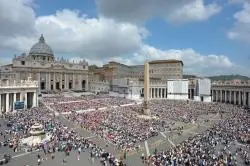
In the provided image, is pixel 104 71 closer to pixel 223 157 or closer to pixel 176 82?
pixel 176 82

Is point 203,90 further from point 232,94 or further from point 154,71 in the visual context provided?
point 154,71

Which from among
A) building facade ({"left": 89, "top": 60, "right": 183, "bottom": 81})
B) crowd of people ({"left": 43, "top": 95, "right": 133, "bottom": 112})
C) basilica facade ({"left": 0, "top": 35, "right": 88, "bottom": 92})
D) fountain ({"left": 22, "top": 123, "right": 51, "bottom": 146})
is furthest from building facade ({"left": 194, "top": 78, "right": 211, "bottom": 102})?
fountain ({"left": 22, "top": 123, "right": 51, "bottom": 146})

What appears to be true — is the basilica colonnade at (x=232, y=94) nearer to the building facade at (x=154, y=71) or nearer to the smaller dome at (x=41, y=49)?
the building facade at (x=154, y=71)

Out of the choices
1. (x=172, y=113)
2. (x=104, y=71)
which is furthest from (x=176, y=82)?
(x=104, y=71)

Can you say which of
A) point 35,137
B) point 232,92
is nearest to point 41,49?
point 232,92

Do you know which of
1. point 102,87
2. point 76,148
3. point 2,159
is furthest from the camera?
point 102,87

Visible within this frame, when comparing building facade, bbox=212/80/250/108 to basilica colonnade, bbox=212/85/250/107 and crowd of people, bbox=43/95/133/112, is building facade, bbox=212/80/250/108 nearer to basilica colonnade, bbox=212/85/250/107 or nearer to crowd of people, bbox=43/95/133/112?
basilica colonnade, bbox=212/85/250/107
